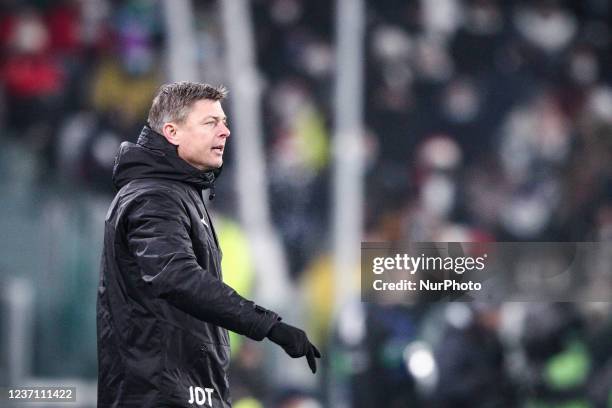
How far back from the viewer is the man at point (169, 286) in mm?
2146

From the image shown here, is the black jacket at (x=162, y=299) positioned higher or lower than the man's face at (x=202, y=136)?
lower

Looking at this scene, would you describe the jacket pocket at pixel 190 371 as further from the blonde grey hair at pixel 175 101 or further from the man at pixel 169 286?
the blonde grey hair at pixel 175 101

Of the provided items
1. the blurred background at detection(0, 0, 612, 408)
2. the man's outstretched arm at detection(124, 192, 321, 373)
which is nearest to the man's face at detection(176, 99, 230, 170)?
the man's outstretched arm at detection(124, 192, 321, 373)

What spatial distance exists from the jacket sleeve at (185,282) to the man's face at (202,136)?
0.24 m

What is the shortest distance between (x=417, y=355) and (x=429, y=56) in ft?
5.78

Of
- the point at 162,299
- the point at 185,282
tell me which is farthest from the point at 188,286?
the point at 162,299

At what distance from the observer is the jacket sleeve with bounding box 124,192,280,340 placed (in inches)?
83.9

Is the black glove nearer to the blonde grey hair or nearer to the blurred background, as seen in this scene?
the blonde grey hair

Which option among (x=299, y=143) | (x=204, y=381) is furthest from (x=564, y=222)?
(x=204, y=381)

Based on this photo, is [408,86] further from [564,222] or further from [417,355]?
[417,355]

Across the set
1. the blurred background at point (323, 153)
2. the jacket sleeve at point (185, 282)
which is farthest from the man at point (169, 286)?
the blurred background at point (323, 153)

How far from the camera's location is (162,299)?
2217 mm

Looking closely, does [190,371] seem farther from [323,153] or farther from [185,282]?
[323,153]

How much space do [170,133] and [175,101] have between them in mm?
78
